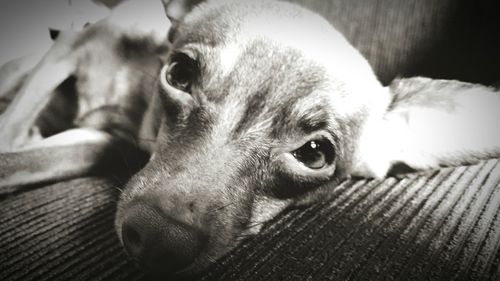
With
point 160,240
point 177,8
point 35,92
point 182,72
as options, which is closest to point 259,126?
point 182,72

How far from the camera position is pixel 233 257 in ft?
3.50

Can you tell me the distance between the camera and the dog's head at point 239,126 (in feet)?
3.19

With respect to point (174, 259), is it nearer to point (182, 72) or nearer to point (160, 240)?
point (160, 240)

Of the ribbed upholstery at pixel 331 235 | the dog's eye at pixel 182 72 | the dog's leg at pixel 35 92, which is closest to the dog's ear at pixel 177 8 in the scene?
the dog's eye at pixel 182 72

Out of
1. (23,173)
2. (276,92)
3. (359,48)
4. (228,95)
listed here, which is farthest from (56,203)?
(359,48)

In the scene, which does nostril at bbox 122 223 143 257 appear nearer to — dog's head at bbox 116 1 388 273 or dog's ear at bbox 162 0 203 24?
dog's head at bbox 116 1 388 273

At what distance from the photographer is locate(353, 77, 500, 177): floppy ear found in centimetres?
122

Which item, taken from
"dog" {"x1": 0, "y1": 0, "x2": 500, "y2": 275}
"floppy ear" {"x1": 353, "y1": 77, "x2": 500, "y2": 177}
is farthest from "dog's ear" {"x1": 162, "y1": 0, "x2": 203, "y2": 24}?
"floppy ear" {"x1": 353, "y1": 77, "x2": 500, "y2": 177}

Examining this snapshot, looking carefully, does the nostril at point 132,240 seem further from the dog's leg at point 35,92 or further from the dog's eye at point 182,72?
the dog's leg at point 35,92

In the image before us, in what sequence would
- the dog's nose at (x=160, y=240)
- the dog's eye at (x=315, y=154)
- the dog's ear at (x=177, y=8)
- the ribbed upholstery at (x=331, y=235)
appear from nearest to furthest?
the dog's nose at (x=160, y=240) < the ribbed upholstery at (x=331, y=235) < the dog's eye at (x=315, y=154) < the dog's ear at (x=177, y=8)

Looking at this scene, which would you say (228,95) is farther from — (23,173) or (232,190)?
(23,173)

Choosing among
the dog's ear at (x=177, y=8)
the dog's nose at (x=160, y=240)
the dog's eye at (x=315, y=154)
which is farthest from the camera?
the dog's ear at (x=177, y=8)

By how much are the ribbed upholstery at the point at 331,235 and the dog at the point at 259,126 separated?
6 centimetres

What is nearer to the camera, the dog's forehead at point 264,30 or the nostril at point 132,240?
the nostril at point 132,240
